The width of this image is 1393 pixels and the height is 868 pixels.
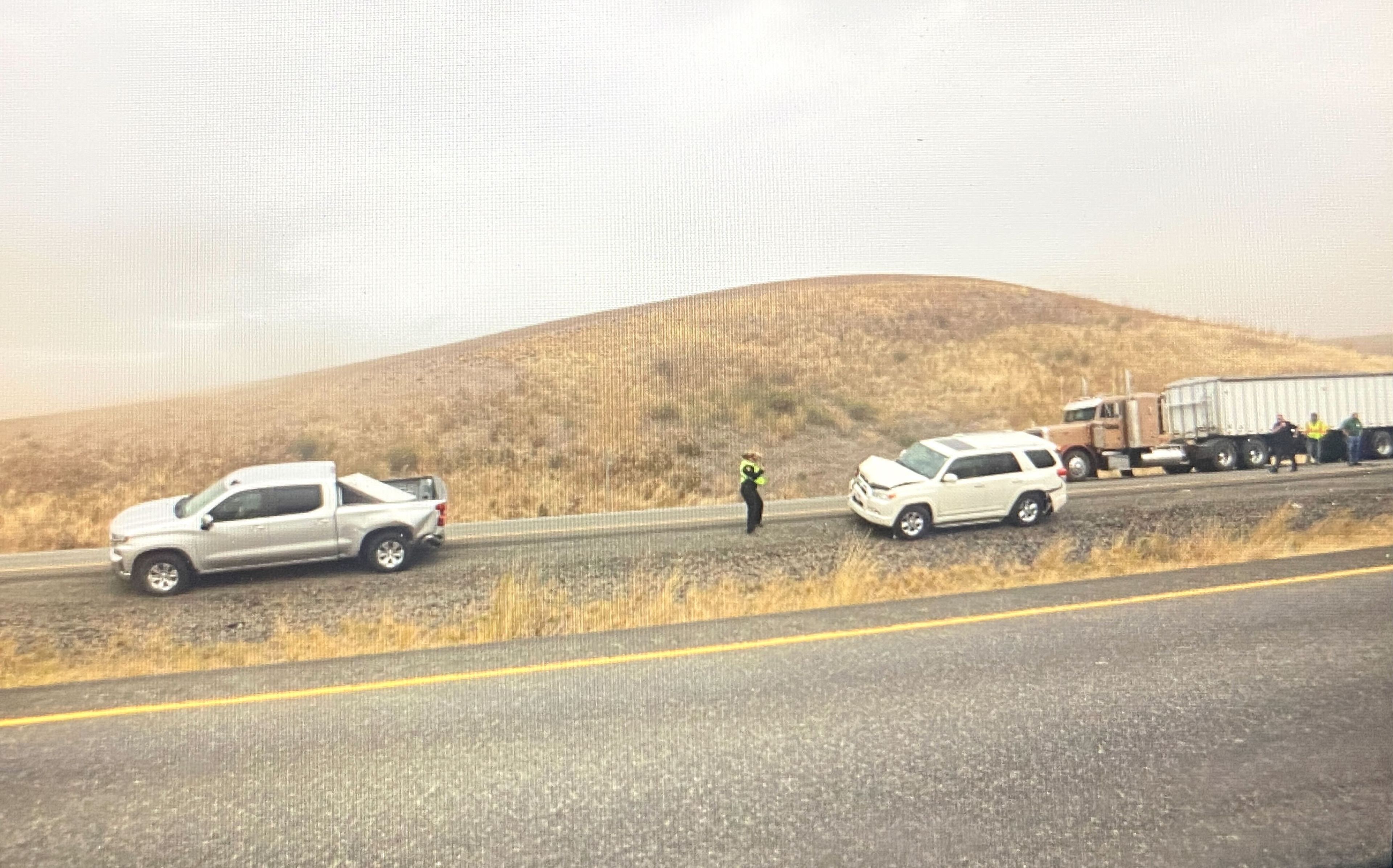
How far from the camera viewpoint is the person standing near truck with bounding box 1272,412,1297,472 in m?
17.8

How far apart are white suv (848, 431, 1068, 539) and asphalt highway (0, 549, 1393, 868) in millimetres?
4658

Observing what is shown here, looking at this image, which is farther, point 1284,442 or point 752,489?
point 1284,442

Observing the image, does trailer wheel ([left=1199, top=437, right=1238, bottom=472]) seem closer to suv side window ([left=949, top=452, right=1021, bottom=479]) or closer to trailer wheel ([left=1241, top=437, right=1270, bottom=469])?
trailer wheel ([left=1241, top=437, right=1270, bottom=469])

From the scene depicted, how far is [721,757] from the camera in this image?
163 inches

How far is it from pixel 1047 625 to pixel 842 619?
5.68ft

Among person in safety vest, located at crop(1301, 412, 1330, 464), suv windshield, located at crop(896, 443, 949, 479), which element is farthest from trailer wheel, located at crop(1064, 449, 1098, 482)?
suv windshield, located at crop(896, 443, 949, 479)

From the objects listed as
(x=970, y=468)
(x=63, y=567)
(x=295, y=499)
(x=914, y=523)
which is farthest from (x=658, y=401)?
(x=63, y=567)

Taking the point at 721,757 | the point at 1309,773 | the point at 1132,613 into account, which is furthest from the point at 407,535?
the point at 1309,773

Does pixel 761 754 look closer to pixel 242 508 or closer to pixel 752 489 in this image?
pixel 242 508

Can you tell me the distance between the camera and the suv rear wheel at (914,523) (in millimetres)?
10977

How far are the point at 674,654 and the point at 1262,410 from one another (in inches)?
739

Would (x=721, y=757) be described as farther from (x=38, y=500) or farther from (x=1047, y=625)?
(x=38, y=500)

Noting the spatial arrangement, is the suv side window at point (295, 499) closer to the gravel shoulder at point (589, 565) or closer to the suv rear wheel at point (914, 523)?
the gravel shoulder at point (589, 565)

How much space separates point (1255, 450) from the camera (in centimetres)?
1844
